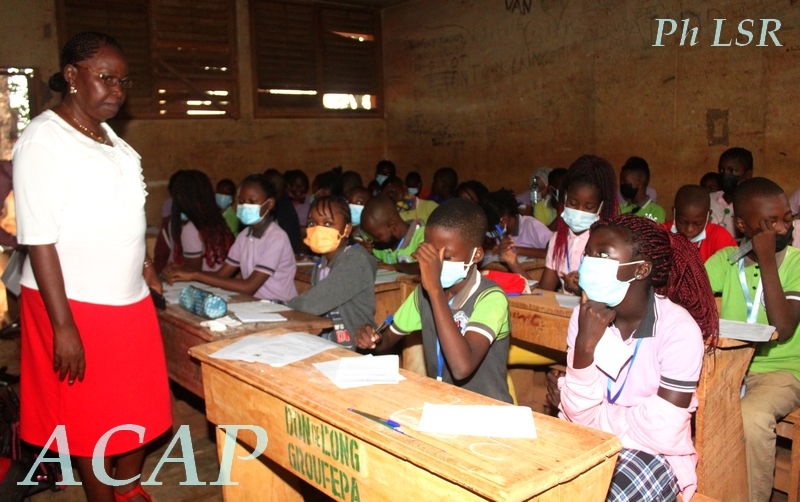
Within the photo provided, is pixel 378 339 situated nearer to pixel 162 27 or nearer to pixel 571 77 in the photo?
pixel 571 77

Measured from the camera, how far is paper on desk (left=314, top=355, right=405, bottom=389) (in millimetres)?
1910

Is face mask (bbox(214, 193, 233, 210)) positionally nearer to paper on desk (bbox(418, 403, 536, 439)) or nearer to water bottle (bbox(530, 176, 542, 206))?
water bottle (bbox(530, 176, 542, 206))

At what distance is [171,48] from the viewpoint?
8.52m

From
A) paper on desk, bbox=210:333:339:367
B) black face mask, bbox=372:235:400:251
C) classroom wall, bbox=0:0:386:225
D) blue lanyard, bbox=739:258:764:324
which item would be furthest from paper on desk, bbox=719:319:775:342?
classroom wall, bbox=0:0:386:225

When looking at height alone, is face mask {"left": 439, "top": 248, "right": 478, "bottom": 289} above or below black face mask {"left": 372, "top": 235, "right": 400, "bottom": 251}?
above

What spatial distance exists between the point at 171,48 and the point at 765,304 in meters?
7.83

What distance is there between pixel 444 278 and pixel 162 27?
748 centimetres

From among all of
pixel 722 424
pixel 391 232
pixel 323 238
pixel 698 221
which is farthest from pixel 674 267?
pixel 391 232

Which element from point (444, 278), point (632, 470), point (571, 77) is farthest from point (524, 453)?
point (571, 77)

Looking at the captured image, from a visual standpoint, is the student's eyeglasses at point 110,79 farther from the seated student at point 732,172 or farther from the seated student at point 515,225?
the seated student at point 732,172

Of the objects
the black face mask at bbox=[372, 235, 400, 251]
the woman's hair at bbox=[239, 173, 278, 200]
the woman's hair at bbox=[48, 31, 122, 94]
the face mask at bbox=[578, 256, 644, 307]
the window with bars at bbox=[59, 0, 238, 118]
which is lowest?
the black face mask at bbox=[372, 235, 400, 251]

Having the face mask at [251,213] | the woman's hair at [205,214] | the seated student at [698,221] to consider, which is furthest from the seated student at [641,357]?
the woman's hair at [205,214]

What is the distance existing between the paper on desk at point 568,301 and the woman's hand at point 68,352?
192cm

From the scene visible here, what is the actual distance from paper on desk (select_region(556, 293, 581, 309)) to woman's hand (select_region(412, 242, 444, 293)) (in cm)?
98
